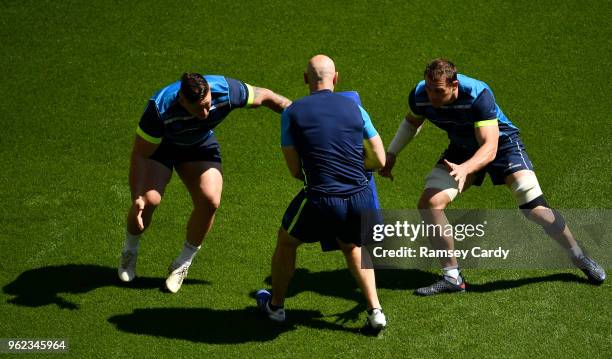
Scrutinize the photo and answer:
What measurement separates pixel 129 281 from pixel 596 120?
4.80 metres

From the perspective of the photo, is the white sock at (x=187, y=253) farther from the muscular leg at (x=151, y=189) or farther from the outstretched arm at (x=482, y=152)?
the outstretched arm at (x=482, y=152)

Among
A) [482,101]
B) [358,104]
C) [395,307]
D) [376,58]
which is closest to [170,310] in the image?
[395,307]

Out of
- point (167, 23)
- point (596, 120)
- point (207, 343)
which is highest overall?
point (167, 23)

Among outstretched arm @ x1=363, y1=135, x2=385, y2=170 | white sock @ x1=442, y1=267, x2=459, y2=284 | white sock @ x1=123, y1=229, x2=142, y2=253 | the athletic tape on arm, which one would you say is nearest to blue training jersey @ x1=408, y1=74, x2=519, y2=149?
the athletic tape on arm

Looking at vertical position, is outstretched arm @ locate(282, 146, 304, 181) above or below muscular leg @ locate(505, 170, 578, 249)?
above

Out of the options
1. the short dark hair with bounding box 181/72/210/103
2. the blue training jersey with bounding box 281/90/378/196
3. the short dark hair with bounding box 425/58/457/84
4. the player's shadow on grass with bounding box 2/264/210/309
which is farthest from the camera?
the player's shadow on grass with bounding box 2/264/210/309

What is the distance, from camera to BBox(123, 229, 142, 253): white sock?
22.1 ft

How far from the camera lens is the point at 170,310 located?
6.56 metres

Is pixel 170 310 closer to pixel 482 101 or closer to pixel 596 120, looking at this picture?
pixel 482 101

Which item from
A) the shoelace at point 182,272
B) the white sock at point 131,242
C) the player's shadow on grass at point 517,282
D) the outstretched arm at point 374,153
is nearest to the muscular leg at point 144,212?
the white sock at point 131,242

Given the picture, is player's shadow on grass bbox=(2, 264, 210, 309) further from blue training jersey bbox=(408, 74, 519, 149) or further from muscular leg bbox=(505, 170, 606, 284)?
muscular leg bbox=(505, 170, 606, 284)

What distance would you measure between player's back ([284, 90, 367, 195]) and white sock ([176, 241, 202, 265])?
4.53 feet

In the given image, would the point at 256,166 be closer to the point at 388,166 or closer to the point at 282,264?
the point at 388,166

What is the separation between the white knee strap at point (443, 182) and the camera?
6.66 metres
